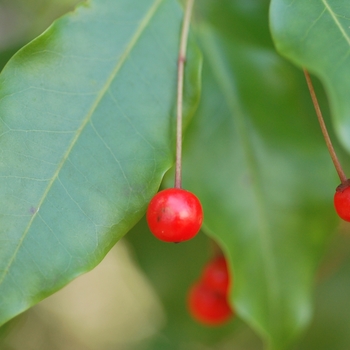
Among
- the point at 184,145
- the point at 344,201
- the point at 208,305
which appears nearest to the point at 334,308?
the point at 208,305

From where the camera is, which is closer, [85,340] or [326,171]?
[326,171]

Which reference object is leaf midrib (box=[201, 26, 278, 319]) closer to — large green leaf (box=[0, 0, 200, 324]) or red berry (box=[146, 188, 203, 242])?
large green leaf (box=[0, 0, 200, 324])

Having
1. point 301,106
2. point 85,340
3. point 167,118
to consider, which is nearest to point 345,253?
point 301,106

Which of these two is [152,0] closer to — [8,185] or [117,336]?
[8,185]

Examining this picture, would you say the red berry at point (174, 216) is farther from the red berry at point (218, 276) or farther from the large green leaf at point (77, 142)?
the red berry at point (218, 276)

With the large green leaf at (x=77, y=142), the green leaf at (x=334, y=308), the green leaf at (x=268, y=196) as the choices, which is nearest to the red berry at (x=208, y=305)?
the green leaf at (x=268, y=196)

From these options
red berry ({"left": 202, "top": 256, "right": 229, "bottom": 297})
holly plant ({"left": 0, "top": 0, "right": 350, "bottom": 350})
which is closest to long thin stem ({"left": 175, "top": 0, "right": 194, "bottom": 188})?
holly plant ({"left": 0, "top": 0, "right": 350, "bottom": 350})
